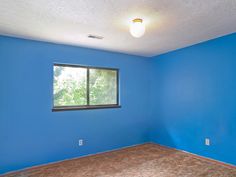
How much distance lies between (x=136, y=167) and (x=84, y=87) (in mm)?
1918

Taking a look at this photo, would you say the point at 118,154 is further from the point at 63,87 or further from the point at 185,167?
the point at 63,87

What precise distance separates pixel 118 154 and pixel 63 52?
2.46m

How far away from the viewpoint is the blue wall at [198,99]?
112 inches

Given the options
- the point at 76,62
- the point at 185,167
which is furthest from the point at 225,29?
the point at 76,62

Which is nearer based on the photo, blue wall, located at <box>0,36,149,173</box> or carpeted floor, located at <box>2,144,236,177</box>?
carpeted floor, located at <box>2,144,236,177</box>

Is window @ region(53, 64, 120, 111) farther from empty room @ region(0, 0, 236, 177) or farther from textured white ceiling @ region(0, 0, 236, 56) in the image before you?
textured white ceiling @ region(0, 0, 236, 56)

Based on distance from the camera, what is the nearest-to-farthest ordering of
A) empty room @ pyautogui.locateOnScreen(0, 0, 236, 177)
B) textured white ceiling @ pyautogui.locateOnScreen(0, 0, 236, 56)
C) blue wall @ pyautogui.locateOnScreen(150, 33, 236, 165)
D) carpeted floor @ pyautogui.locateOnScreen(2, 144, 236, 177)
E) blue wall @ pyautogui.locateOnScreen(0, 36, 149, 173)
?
1. textured white ceiling @ pyautogui.locateOnScreen(0, 0, 236, 56)
2. empty room @ pyautogui.locateOnScreen(0, 0, 236, 177)
3. carpeted floor @ pyautogui.locateOnScreen(2, 144, 236, 177)
4. blue wall @ pyautogui.locateOnScreen(0, 36, 149, 173)
5. blue wall @ pyautogui.locateOnScreen(150, 33, 236, 165)

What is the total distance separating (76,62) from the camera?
3.35 meters

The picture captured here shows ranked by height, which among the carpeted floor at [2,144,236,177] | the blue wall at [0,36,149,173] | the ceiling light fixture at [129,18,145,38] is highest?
the ceiling light fixture at [129,18,145,38]

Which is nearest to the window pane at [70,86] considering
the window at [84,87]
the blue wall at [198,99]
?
the window at [84,87]

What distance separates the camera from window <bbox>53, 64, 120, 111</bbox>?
3266 mm

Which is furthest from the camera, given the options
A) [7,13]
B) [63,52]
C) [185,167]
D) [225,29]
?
[63,52]

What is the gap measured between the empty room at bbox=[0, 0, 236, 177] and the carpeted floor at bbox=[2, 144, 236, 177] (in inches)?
0.7

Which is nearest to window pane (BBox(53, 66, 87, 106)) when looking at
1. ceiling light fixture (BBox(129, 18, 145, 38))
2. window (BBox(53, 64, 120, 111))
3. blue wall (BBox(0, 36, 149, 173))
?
window (BBox(53, 64, 120, 111))
